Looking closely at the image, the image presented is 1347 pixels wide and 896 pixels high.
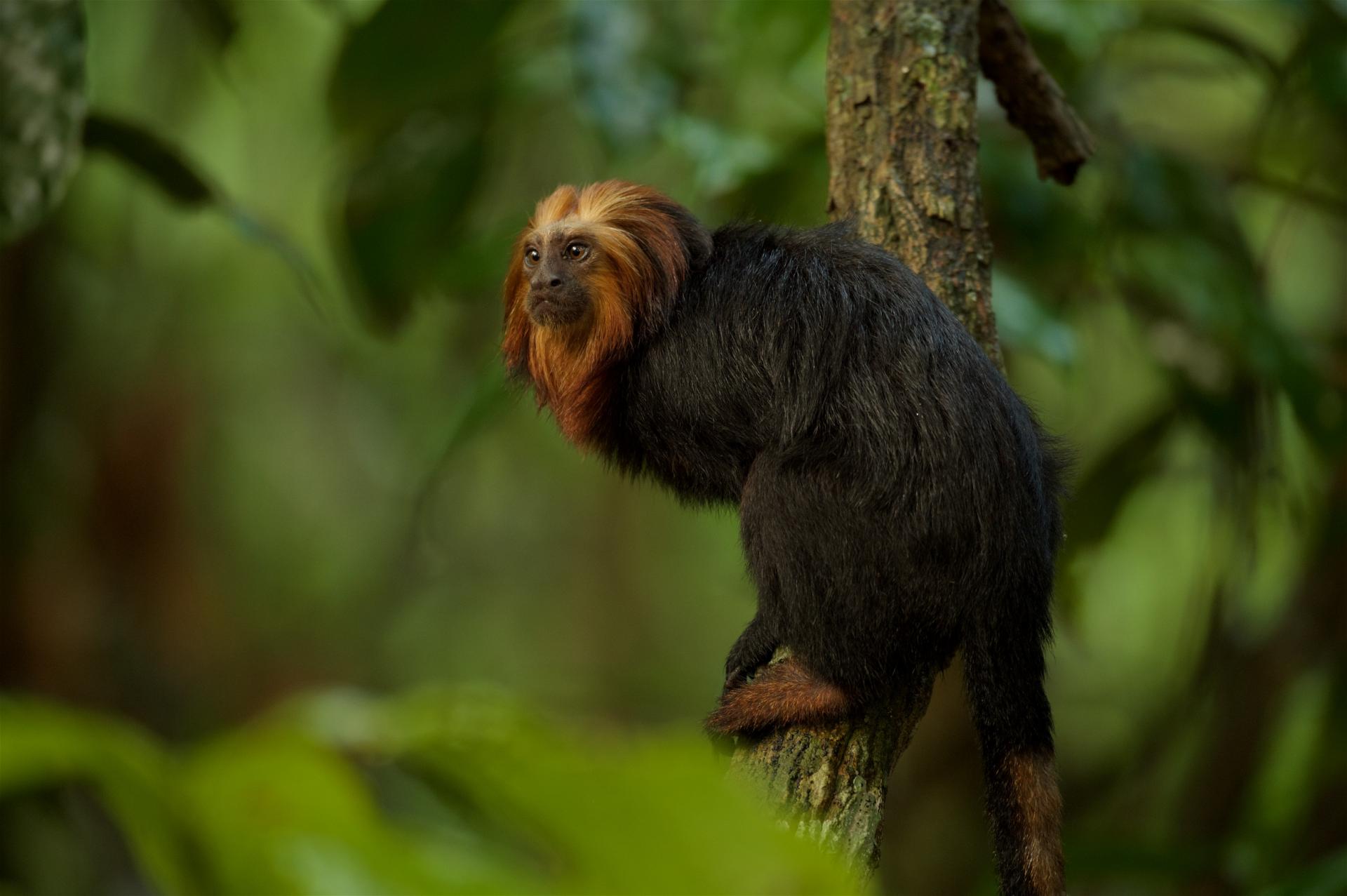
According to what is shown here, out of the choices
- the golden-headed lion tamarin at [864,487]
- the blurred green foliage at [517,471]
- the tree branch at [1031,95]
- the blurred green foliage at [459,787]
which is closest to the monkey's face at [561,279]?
the golden-headed lion tamarin at [864,487]

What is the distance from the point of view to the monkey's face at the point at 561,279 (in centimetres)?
279

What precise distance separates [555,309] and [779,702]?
3.23 ft

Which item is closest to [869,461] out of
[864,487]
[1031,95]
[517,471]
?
[864,487]

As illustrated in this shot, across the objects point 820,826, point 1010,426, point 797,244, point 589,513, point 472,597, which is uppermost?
point 797,244

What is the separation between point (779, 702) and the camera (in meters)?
2.43

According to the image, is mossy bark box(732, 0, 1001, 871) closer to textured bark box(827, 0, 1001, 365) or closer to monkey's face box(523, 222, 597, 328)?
textured bark box(827, 0, 1001, 365)

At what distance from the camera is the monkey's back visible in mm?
2346

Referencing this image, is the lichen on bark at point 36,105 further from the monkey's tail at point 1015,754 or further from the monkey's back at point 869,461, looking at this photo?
the monkey's tail at point 1015,754

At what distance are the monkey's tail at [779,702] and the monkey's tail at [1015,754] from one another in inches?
10.7

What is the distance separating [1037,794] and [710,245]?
4.29 feet

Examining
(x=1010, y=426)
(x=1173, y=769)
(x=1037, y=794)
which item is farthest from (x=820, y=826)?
(x=1173, y=769)

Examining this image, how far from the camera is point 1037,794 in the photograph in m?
2.38

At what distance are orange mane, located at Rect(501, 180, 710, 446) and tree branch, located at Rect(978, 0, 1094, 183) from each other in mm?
877

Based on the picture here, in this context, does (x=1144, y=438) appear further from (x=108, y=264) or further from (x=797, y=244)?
(x=108, y=264)
